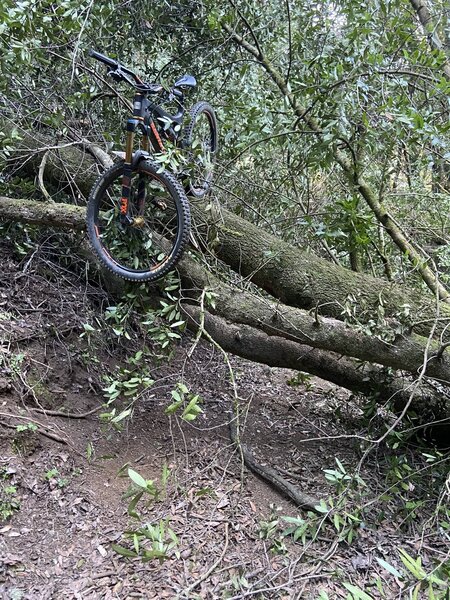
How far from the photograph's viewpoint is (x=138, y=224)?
323 cm

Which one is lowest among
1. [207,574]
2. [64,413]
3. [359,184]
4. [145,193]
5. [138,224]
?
[207,574]

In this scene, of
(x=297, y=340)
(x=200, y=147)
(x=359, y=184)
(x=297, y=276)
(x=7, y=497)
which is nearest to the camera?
(x=7, y=497)

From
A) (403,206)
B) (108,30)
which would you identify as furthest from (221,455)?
(108,30)

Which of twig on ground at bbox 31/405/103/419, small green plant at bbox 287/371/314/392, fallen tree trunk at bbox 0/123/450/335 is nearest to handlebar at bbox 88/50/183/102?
fallen tree trunk at bbox 0/123/450/335

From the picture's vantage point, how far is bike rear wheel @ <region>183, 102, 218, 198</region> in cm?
335

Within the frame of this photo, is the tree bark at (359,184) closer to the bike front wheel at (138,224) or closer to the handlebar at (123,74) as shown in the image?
the handlebar at (123,74)

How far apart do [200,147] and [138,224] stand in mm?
727

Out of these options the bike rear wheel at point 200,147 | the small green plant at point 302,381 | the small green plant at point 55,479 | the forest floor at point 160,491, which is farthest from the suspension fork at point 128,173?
the small green plant at point 302,381

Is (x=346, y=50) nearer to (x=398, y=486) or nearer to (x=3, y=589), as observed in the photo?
(x=398, y=486)

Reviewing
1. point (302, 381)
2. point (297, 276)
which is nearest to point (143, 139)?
point (297, 276)

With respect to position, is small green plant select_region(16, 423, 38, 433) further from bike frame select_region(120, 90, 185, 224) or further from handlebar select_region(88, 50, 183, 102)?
handlebar select_region(88, 50, 183, 102)

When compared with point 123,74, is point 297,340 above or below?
below

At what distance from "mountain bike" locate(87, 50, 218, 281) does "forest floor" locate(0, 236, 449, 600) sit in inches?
35.7

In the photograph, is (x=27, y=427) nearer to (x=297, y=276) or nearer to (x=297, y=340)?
(x=297, y=340)
